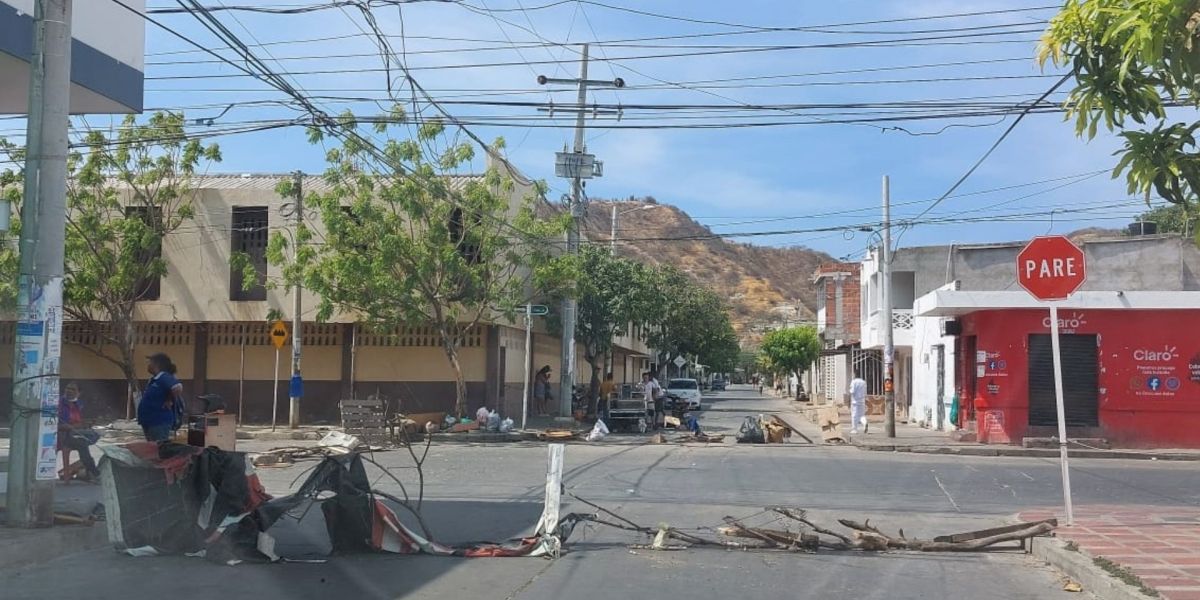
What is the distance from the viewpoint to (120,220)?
1087 inches

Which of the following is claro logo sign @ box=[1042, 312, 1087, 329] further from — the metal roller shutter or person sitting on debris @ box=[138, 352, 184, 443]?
person sitting on debris @ box=[138, 352, 184, 443]

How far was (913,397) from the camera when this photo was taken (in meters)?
38.5

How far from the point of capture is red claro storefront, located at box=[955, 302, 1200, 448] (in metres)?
24.6

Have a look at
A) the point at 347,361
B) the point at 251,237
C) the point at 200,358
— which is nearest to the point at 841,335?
the point at 347,361

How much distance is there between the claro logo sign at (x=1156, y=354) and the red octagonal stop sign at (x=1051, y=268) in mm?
15076

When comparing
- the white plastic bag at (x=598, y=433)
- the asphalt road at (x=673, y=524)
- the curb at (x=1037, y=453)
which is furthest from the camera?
the white plastic bag at (x=598, y=433)

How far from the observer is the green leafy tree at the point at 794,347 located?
76000mm

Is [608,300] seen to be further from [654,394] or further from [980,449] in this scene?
[980,449]

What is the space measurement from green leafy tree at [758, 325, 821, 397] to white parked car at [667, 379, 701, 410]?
87.7 feet

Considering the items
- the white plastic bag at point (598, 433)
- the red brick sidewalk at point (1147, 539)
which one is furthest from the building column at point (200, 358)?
the red brick sidewalk at point (1147, 539)

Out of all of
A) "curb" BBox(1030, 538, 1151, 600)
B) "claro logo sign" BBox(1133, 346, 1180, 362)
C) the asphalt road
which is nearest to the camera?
"curb" BBox(1030, 538, 1151, 600)

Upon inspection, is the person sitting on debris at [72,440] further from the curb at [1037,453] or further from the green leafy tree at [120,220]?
the curb at [1037,453]

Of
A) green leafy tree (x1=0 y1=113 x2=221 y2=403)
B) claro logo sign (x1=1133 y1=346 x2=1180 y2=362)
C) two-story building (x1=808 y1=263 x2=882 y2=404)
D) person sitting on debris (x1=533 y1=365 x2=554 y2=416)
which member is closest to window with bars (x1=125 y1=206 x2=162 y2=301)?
green leafy tree (x1=0 y1=113 x2=221 y2=403)

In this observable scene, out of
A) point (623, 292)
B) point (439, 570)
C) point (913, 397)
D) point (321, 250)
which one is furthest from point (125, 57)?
point (913, 397)
